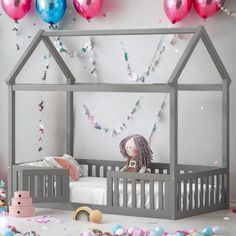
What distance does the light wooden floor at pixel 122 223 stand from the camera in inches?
153

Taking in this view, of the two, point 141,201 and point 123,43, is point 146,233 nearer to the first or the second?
point 141,201

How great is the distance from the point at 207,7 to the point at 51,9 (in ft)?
3.46

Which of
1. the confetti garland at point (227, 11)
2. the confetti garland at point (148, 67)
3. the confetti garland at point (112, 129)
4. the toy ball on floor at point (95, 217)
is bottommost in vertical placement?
the toy ball on floor at point (95, 217)

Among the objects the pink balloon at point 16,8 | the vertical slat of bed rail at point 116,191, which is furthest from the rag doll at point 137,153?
the pink balloon at point 16,8

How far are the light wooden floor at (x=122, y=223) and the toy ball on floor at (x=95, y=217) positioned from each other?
29 millimetres

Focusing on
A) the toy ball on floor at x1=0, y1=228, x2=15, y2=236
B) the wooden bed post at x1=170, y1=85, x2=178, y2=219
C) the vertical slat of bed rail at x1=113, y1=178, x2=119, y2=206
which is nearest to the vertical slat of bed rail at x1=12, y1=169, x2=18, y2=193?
the vertical slat of bed rail at x1=113, y1=178, x2=119, y2=206

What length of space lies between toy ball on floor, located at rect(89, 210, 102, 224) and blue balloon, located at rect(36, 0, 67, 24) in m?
1.52

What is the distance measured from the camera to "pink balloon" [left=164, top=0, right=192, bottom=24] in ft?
15.2

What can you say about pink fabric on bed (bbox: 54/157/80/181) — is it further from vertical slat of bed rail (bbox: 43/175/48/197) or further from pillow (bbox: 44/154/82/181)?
vertical slat of bed rail (bbox: 43/175/48/197)

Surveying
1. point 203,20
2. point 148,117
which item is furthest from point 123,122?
point 203,20

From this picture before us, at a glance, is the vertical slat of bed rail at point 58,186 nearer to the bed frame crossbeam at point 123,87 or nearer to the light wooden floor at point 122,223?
the light wooden floor at point 122,223

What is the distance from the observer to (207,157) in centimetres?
480

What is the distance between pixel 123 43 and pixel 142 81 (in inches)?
11.5

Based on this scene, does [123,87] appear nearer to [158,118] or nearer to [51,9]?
[158,118]
